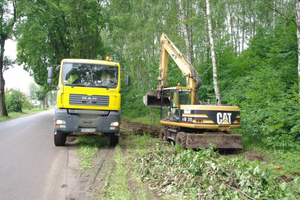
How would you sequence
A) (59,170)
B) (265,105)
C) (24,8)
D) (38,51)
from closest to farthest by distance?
(59,170) → (265,105) → (24,8) → (38,51)

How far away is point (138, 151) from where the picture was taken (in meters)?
8.72

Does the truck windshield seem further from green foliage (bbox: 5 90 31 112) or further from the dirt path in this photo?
green foliage (bbox: 5 90 31 112)

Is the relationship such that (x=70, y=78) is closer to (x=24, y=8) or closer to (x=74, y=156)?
(x=74, y=156)

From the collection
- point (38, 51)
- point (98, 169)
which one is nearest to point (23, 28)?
point (38, 51)

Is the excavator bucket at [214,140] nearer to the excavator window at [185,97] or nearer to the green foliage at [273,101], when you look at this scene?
the green foliage at [273,101]

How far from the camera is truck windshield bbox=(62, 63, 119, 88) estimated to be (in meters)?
9.17

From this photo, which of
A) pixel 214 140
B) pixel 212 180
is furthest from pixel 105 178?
pixel 214 140

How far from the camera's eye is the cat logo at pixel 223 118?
9.11m

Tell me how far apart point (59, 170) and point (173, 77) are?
12456 millimetres

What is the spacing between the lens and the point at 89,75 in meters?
9.38

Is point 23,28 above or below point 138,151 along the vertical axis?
above

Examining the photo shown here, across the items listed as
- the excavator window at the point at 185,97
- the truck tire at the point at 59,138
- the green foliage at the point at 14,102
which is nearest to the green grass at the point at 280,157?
the excavator window at the point at 185,97

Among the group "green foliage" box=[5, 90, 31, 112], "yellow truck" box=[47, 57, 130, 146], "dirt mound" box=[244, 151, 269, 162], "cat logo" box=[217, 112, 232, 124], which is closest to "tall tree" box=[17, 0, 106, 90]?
"green foliage" box=[5, 90, 31, 112]

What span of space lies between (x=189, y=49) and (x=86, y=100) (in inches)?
418
